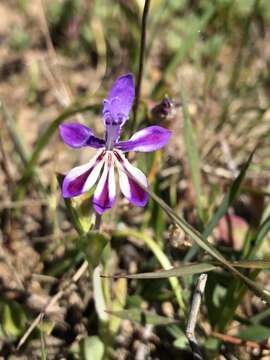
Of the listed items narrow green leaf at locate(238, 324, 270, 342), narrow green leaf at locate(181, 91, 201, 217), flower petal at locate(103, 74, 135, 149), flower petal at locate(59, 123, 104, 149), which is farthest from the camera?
narrow green leaf at locate(181, 91, 201, 217)

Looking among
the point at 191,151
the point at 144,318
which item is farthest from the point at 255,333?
the point at 191,151

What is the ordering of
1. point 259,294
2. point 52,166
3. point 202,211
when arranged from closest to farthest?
point 259,294
point 202,211
point 52,166

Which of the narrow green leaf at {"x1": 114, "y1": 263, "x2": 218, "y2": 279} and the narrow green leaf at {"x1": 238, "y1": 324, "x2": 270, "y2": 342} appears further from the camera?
the narrow green leaf at {"x1": 238, "y1": 324, "x2": 270, "y2": 342}

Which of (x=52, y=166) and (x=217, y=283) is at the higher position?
(x=52, y=166)

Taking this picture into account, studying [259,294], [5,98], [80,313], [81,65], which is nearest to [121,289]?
[80,313]

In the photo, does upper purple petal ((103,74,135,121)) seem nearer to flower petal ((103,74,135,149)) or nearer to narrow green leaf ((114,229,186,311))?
flower petal ((103,74,135,149))

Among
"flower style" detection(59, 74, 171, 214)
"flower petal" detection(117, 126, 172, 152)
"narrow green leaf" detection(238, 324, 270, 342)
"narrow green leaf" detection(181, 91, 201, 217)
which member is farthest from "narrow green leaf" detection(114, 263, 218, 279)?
"narrow green leaf" detection(181, 91, 201, 217)

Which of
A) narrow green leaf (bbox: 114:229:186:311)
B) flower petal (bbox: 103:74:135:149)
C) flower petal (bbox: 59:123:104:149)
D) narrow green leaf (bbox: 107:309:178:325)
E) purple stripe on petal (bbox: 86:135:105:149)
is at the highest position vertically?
flower petal (bbox: 103:74:135:149)

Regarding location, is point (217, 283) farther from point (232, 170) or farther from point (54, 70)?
point (54, 70)

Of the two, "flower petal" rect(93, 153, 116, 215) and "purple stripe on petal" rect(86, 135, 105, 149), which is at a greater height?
"purple stripe on petal" rect(86, 135, 105, 149)
